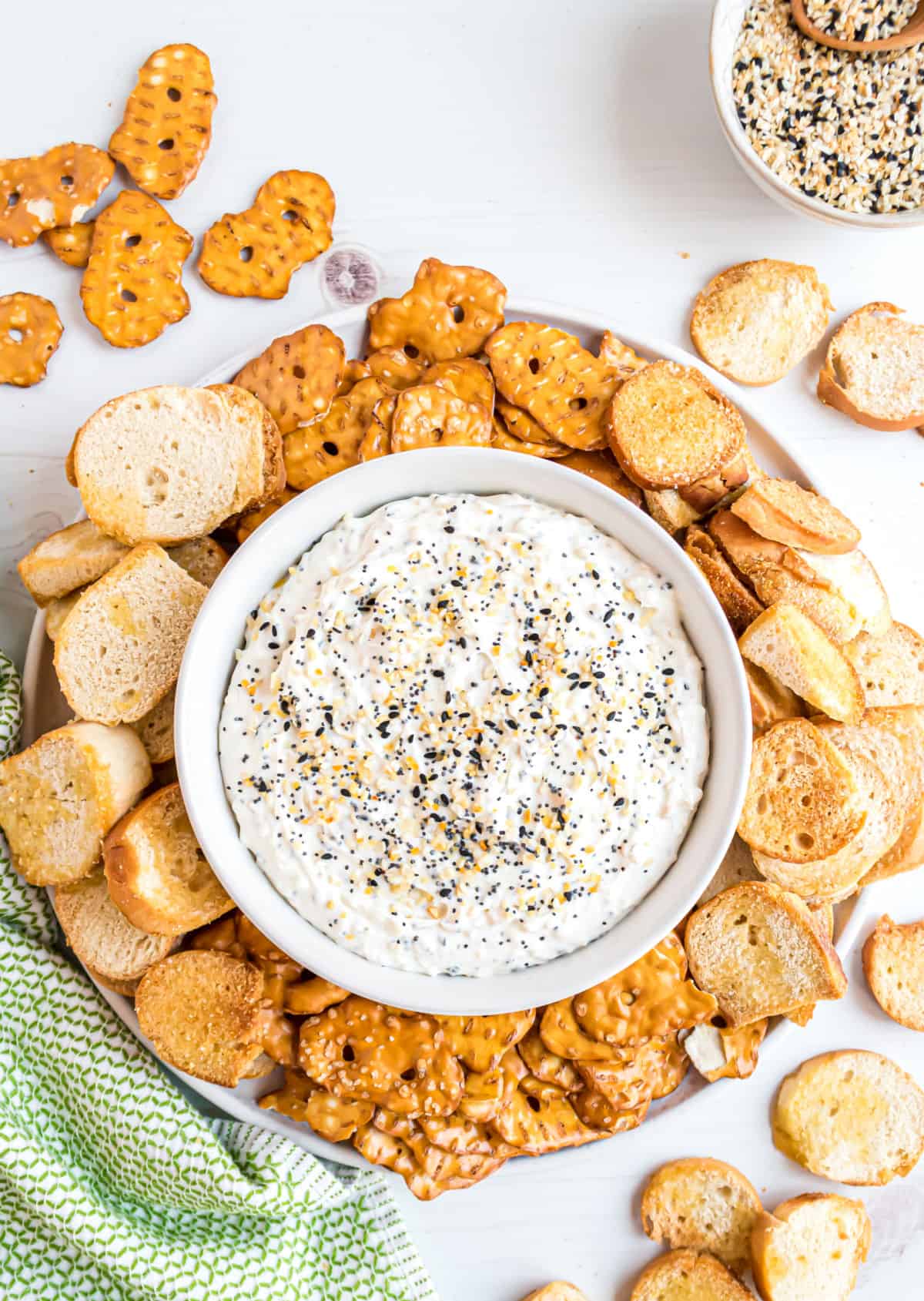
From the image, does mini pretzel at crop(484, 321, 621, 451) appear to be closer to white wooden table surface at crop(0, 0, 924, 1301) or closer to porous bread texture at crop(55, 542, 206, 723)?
white wooden table surface at crop(0, 0, 924, 1301)

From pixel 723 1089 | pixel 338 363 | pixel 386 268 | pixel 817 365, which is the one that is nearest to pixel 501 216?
pixel 386 268

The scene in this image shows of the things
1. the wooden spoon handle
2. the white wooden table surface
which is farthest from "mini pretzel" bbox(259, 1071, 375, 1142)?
the wooden spoon handle

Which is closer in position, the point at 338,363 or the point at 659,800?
the point at 659,800

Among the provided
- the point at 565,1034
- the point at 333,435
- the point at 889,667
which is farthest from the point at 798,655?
the point at 333,435

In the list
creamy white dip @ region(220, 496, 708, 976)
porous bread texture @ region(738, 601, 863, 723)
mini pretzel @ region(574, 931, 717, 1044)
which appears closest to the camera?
creamy white dip @ region(220, 496, 708, 976)

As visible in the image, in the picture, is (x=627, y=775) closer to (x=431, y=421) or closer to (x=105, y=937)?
(x=431, y=421)

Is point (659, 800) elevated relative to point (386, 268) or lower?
lower

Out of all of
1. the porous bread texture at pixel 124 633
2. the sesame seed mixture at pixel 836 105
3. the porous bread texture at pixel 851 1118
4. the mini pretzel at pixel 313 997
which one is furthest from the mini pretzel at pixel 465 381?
the porous bread texture at pixel 851 1118

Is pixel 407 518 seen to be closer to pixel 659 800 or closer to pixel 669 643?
pixel 669 643
